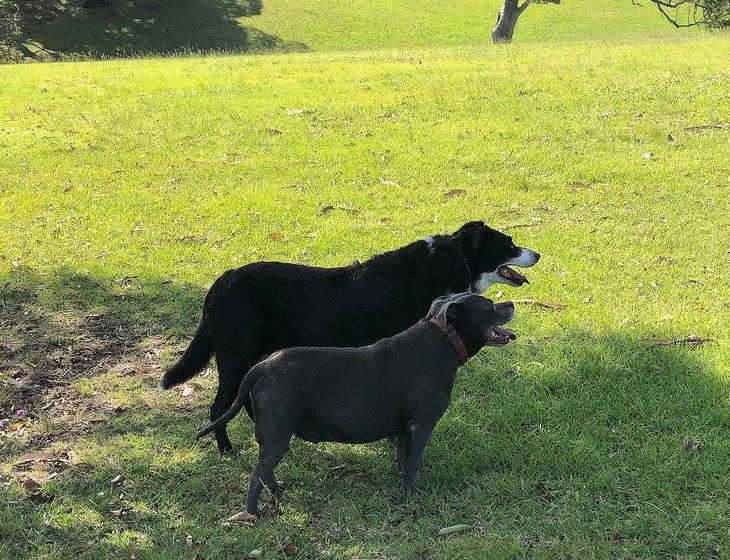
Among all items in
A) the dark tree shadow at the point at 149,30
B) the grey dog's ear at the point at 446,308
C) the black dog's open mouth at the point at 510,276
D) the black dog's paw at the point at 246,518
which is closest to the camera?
the black dog's paw at the point at 246,518

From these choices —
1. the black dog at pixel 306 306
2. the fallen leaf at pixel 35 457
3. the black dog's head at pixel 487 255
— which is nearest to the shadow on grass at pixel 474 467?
the fallen leaf at pixel 35 457

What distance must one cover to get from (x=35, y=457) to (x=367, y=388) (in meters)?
2.42

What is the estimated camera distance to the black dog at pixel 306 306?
4832mm

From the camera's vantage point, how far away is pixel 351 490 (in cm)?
459

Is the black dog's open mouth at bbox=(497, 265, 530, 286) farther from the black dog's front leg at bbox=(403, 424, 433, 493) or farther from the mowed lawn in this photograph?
the black dog's front leg at bbox=(403, 424, 433, 493)

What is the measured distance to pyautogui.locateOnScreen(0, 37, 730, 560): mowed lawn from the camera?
4297mm

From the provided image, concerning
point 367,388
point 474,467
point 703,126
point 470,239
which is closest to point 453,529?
point 474,467

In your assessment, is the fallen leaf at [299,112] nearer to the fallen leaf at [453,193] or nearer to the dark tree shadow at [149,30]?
the fallen leaf at [453,193]

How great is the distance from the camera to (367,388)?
4234 mm

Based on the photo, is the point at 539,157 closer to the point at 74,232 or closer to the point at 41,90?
the point at 74,232

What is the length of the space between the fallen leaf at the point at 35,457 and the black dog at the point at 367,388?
56.5 inches

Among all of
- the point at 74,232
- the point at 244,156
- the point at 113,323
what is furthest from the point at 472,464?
the point at 244,156

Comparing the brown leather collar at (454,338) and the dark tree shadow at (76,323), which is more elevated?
the brown leather collar at (454,338)

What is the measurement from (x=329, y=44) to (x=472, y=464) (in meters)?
41.0
